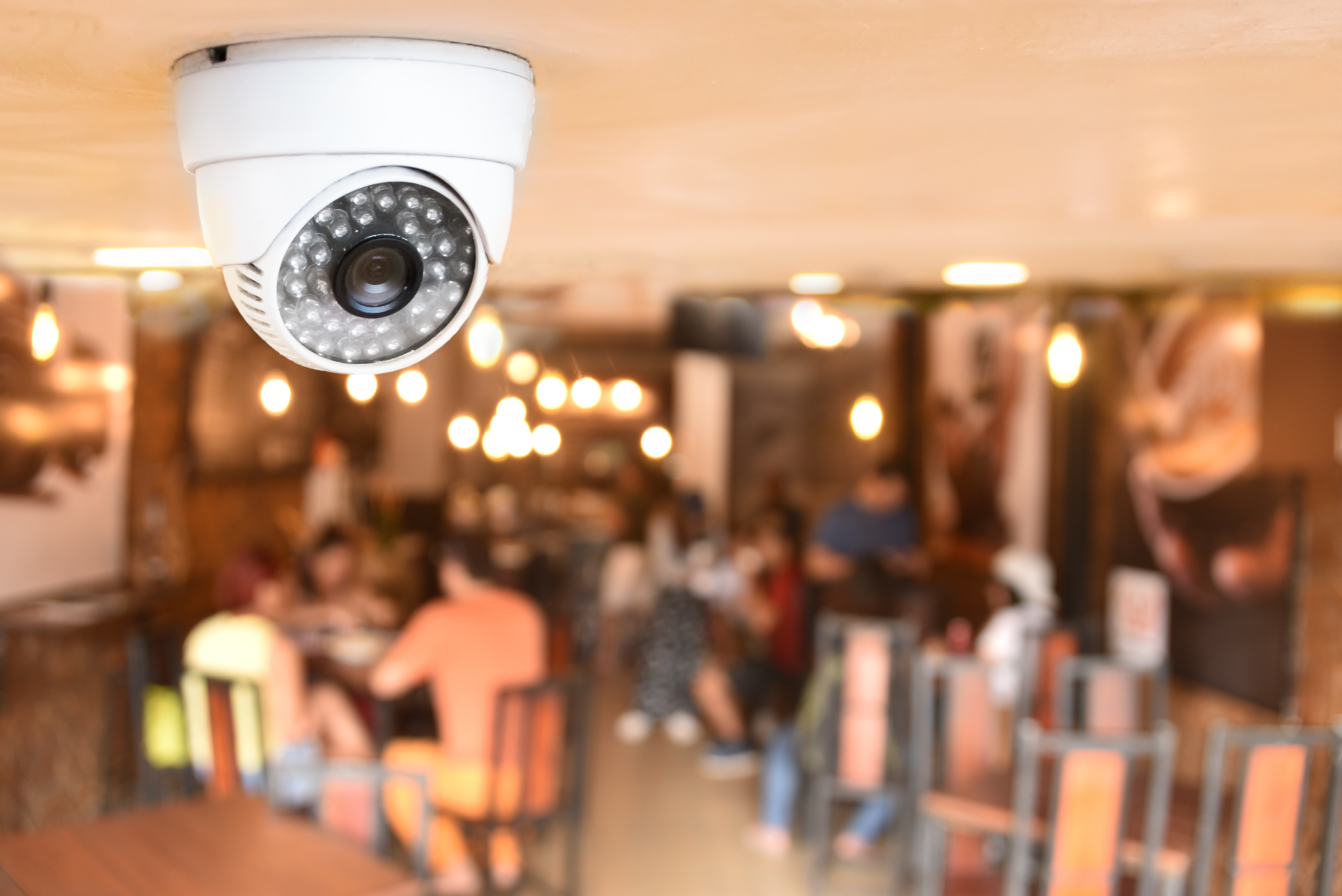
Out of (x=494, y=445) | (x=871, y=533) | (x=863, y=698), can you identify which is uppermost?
(x=494, y=445)

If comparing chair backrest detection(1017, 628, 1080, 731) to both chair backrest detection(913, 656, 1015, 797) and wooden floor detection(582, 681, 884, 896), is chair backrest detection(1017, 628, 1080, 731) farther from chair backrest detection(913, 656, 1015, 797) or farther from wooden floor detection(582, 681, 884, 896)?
wooden floor detection(582, 681, 884, 896)

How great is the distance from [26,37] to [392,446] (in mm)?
8874

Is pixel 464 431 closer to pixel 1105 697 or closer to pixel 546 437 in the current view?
pixel 546 437

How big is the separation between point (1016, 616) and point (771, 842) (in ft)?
4.34

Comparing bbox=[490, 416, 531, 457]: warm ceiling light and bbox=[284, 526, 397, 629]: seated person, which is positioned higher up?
bbox=[490, 416, 531, 457]: warm ceiling light

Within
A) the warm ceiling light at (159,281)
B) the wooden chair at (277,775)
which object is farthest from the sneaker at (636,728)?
the warm ceiling light at (159,281)

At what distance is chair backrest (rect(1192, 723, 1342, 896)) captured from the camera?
256cm

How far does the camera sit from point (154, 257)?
2.83m

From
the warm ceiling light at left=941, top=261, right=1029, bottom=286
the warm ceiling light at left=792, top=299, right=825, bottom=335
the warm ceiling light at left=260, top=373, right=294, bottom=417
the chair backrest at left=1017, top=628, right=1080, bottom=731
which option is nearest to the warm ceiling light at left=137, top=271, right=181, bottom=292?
the warm ceiling light at left=260, top=373, right=294, bottom=417

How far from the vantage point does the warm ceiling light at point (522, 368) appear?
272 inches

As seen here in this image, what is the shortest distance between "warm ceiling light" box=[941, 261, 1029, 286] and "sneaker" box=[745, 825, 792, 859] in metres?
2.32

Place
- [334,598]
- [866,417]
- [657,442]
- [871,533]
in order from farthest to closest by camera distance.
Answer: [657,442]
[871,533]
[866,417]
[334,598]

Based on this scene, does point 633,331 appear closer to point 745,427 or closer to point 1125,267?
point 745,427

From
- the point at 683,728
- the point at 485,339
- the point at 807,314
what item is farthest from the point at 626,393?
the point at 807,314
